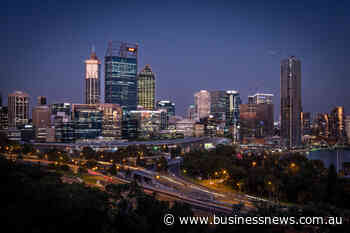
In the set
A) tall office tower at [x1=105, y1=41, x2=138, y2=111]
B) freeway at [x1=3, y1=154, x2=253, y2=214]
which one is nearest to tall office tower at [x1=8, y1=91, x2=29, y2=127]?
tall office tower at [x1=105, y1=41, x2=138, y2=111]

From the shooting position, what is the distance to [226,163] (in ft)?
129

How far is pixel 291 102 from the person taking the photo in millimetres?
146125

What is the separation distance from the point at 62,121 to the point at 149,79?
300 ft

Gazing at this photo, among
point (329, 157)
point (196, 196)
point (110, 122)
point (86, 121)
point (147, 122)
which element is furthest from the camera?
point (147, 122)

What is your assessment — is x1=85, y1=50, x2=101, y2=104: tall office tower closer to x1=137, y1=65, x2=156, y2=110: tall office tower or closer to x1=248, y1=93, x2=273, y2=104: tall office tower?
x1=137, y1=65, x2=156, y2=110: tall office tower

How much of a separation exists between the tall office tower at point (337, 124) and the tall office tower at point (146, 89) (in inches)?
3938

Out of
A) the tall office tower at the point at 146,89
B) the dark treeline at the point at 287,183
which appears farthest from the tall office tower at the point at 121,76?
the dark treeline at the point at 287,183

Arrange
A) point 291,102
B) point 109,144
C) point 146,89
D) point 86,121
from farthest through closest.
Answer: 1. point 146,89
2. point 291,102
3. point 86,121
4. point 109,144

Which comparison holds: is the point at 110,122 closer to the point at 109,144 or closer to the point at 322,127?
the point at 109,144

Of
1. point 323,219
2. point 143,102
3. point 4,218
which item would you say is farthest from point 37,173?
point 143,102

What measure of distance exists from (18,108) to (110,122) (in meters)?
61.6

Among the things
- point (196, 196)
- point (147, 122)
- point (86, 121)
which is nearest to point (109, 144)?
point (86, 121)

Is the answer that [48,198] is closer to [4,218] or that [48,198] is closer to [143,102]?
[4,218]

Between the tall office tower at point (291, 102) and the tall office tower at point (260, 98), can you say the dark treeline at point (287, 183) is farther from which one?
the tall office tower at point (260, 98)
